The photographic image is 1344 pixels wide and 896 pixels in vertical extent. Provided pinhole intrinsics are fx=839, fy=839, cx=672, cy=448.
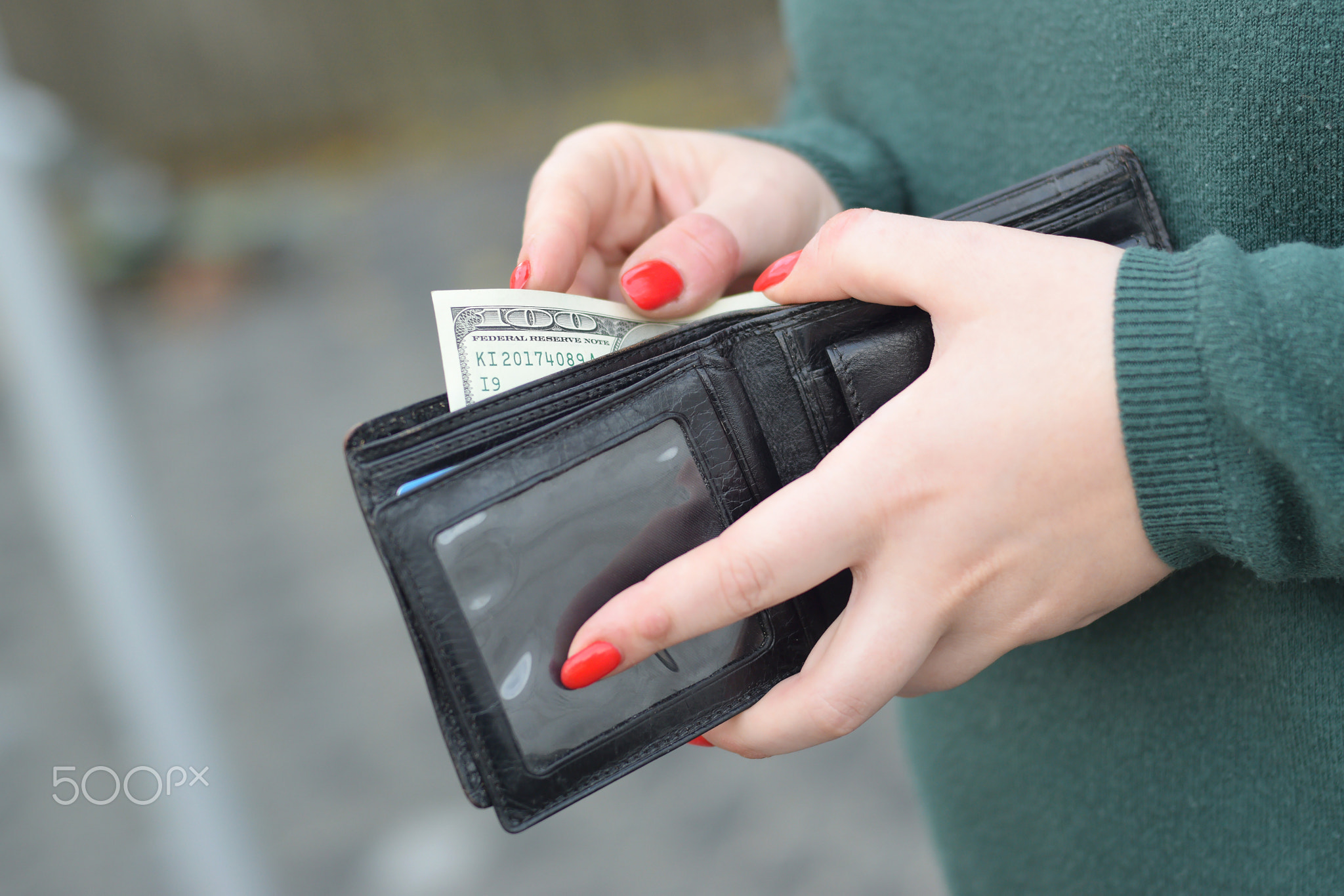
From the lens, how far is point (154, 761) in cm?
138

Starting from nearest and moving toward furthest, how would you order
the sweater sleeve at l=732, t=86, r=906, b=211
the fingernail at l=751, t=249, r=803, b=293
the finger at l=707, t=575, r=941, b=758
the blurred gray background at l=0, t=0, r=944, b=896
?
the finger at l=707, t=575, r=941, b=758
the fingernail at l=751, t=249, r=803, b=293
the sweater sleeve at l=732, t=86, r=906, b=211
the blurred gray background at l=0, t=0, r=944, b=896

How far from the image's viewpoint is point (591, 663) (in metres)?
0.57

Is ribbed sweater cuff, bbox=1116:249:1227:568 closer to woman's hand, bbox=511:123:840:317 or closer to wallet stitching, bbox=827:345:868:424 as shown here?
wallet stitching, bbox=827:345:868:424

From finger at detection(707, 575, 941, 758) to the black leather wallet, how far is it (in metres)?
0.05

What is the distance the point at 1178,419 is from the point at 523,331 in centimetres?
48

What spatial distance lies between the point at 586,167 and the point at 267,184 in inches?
176

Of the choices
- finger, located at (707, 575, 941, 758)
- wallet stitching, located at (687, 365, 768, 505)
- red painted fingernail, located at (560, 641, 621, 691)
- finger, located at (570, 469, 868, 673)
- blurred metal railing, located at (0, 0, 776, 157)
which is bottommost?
finger, located at (707, 575, 941, 758)

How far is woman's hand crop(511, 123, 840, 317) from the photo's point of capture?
0.71 m

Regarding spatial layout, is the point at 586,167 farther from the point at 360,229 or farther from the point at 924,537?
the point at 360,229

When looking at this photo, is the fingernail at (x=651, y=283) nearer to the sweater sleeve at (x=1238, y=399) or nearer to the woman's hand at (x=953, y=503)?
the woman's hand at (x=953, y=503)

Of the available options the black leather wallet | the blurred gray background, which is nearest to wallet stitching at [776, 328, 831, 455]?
the black leather wallet

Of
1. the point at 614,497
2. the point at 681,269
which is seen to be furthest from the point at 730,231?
the point at 614,497

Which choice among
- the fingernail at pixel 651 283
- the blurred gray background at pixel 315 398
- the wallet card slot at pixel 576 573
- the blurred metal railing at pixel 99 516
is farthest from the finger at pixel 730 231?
the blurred gray background at pixel 315 398

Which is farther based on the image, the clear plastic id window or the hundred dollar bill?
the hundred dollar bill
